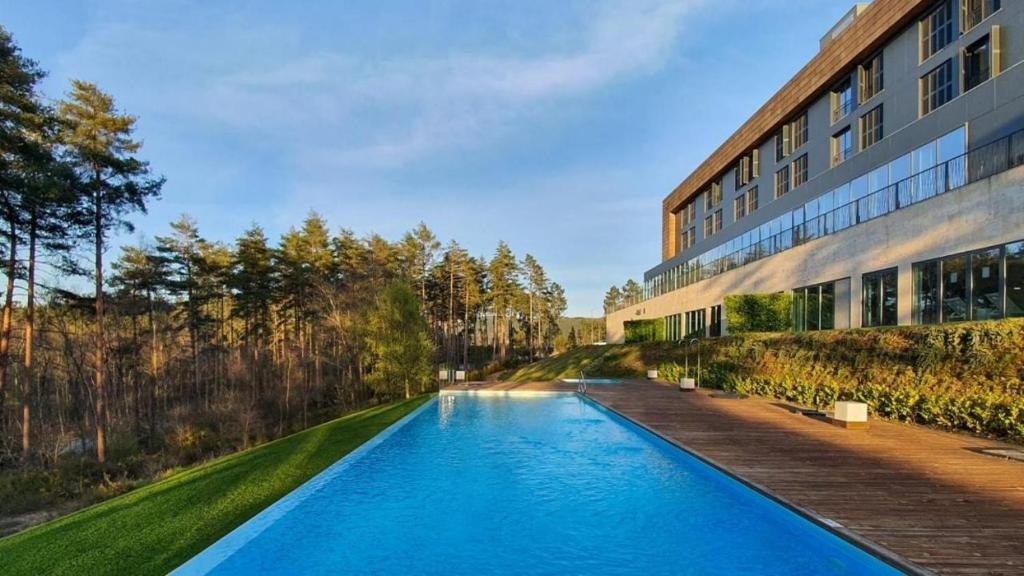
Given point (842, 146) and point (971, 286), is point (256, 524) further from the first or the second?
point (842, 146)

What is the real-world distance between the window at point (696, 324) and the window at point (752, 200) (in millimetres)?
7368

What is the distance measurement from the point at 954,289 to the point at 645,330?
74.7 ft

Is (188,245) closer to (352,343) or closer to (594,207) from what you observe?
(352,343)

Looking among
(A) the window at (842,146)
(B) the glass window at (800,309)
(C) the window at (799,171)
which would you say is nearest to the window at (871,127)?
(A) the window at (842,146)

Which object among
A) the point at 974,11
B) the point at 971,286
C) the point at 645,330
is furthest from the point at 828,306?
the point at 645,330

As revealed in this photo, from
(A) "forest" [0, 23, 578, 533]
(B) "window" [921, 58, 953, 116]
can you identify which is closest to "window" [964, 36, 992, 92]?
(B) "window" [921, 58, 953, 116]

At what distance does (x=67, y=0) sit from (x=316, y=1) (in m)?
6.54

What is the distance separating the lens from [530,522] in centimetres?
625

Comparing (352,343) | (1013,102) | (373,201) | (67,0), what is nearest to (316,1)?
(67,0)

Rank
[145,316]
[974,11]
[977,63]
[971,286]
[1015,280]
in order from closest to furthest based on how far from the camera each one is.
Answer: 1. [1015,280]
2. [971,286]
3. [977,63]
4. [974,11]
5. [145,316]

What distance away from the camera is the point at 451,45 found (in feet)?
61.5

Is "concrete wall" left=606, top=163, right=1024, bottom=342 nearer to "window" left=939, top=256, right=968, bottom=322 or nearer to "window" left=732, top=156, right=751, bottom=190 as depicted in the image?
"window" left=939, top=256, right=968, bottom=322

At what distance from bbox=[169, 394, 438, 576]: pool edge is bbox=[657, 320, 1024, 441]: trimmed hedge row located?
37.4ft

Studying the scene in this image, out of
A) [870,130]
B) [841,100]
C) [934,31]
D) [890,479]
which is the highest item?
[934,31]
